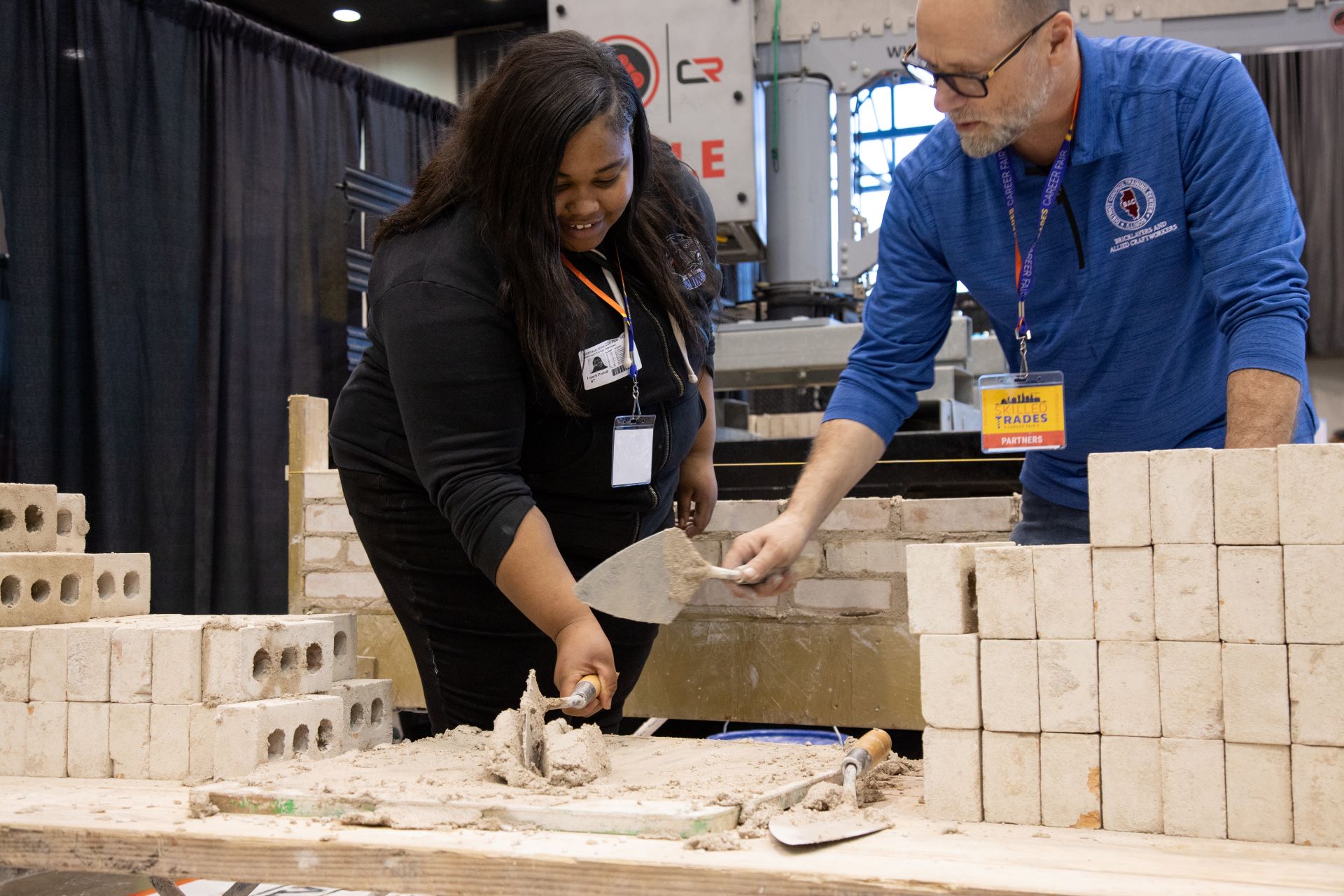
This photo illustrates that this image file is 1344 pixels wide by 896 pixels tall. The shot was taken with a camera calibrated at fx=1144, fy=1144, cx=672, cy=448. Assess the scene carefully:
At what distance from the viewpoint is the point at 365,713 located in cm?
188

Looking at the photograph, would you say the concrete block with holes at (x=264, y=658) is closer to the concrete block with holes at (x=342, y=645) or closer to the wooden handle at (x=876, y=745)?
the concrete block with holes at (x=342, y=645)

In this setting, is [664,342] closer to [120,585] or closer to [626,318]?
[626,318]

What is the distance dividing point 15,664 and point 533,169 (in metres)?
1.06

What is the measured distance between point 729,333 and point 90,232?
9.15ft

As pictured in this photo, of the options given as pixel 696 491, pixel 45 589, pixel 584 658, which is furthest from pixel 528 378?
pixel 45 589

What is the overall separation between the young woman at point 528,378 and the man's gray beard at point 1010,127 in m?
0.49

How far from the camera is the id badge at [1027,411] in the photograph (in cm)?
163

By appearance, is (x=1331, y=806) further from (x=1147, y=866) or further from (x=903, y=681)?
(x=903, y=681)

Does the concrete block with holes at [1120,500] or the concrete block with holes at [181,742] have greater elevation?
the concrete block with holes at [1120,500]

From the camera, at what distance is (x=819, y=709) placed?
8.59 feet

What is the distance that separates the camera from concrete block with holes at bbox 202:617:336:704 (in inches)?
64.1

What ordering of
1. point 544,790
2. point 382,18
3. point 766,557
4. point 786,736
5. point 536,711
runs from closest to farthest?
point 544,790, point 536,711, point 766,557, point 786,736, point 382,18

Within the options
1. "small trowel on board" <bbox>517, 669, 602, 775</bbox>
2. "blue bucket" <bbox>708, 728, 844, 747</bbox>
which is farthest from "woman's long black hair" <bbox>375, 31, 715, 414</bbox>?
"blue bucket" <bbox>708, 728, 844, 747</bbox>

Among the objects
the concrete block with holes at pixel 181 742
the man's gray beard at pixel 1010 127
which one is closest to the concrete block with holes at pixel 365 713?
the concrete block with holes at pixel 181 742
